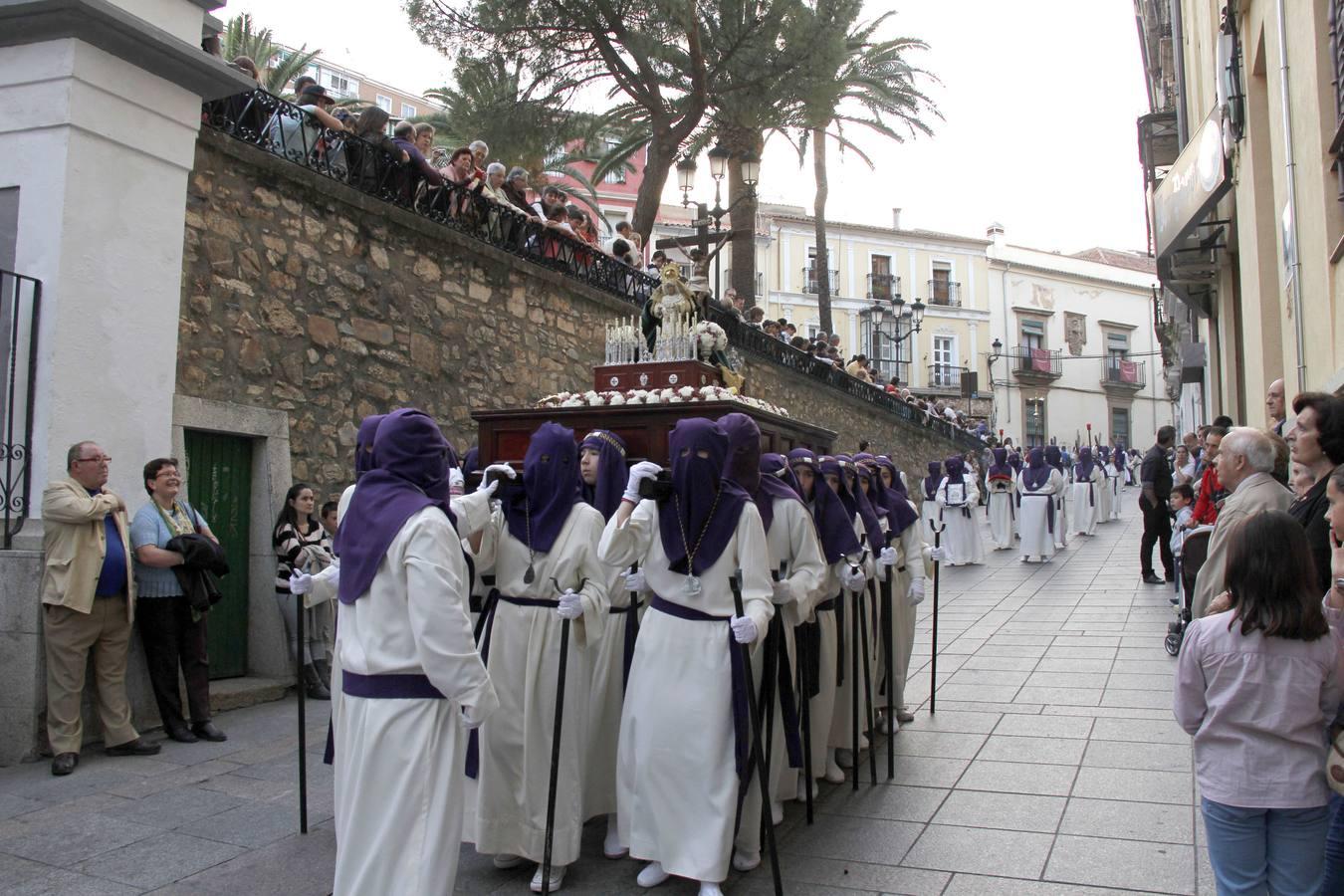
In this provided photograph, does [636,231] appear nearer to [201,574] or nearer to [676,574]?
[201,574]

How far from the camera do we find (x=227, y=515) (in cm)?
802

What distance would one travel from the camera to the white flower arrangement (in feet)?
26.9

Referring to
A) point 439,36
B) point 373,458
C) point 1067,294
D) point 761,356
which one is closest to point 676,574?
point 373,458

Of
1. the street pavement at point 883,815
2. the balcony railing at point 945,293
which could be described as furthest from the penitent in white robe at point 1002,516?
the balcony railing at point 945,293

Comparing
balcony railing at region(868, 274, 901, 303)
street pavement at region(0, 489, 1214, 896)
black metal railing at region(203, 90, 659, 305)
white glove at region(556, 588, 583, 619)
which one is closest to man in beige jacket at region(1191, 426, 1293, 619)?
street pavement at region(0, 489, 1214, 896)

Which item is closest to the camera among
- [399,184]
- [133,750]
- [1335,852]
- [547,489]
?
[1335,852]

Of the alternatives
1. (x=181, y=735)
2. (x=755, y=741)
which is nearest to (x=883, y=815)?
(x=755, y=741)

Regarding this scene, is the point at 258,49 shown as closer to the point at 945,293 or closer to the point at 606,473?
the point at 606,473

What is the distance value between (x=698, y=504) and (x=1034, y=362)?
4798 cm

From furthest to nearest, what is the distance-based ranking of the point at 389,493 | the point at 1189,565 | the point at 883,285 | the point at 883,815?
the point at 883,285 < the point at 1189,565 < the point at 883,815 < the point at 389,493

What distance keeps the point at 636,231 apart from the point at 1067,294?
40.2 metres

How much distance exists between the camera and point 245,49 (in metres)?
24.9

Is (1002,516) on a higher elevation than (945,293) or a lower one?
lower

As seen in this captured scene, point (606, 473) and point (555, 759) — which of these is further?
point (606, 473)
